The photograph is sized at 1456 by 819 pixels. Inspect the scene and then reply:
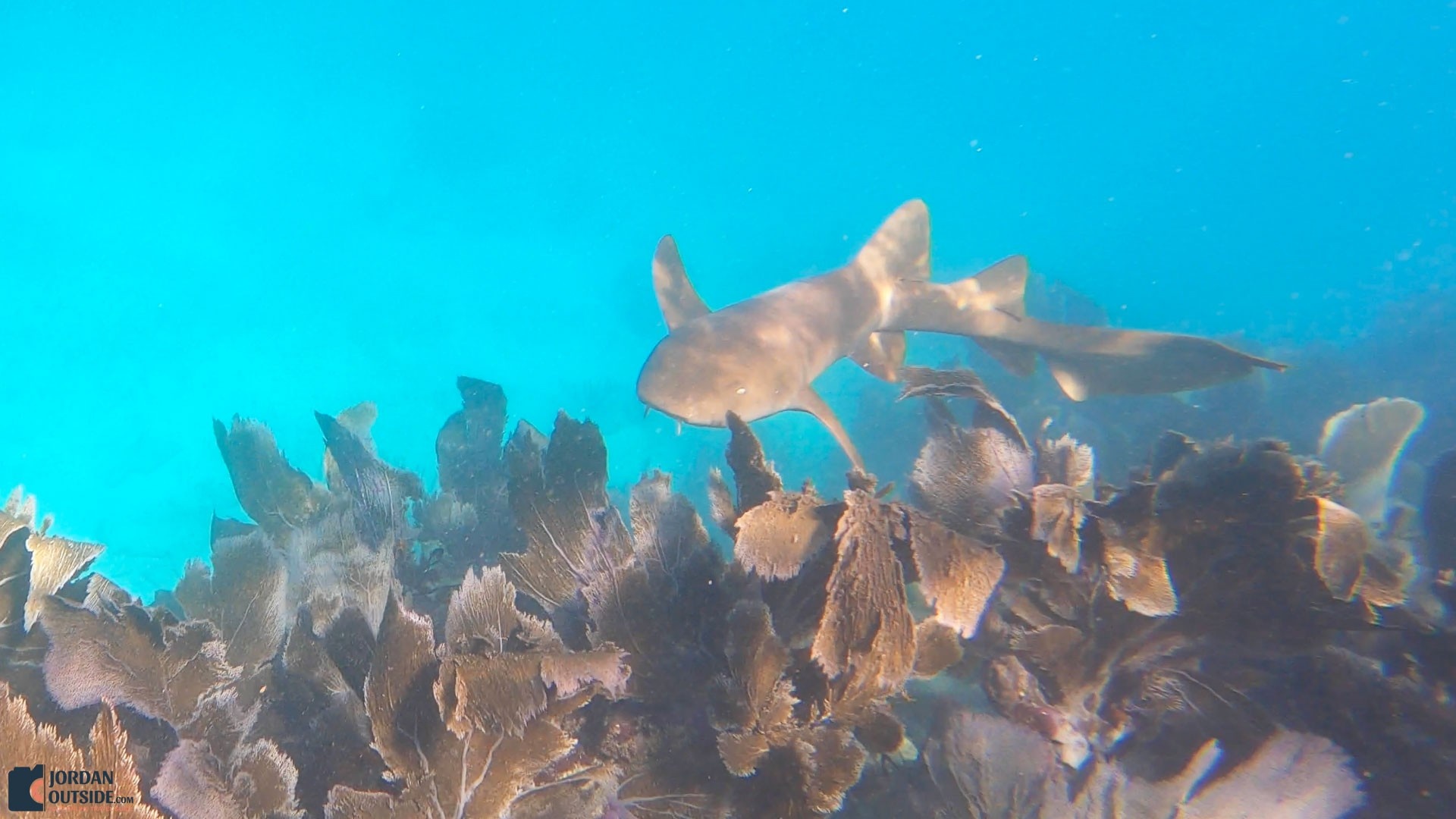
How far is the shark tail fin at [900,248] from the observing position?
700 centimetres

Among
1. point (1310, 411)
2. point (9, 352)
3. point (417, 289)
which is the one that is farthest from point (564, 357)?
point (1310, 411)

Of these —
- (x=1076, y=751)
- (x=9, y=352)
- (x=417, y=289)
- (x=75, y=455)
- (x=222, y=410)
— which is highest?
(x=417, y=289)

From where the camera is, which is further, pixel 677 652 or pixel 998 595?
pixel 998 595

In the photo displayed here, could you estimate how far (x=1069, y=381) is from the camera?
5.66 m

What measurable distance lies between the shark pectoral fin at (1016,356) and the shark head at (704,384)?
2.89 m

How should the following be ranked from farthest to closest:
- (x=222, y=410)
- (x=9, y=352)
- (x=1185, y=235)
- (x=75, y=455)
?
(x=1185, y=235), (x=9, y=352), (x=222, y=410), (x=75, y=455)

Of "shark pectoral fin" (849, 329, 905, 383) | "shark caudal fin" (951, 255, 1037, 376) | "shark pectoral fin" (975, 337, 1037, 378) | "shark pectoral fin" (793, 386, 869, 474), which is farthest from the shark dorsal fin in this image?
"shark pectoral fin" (975, 337, 1037, 378)

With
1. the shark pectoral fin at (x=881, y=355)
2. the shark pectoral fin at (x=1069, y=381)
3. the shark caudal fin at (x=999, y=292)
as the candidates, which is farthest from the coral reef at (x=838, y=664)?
the shark caudal fin at (x=999, y=292)

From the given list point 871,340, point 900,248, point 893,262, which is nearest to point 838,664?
point 871,340

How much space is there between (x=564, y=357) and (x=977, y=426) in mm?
56063

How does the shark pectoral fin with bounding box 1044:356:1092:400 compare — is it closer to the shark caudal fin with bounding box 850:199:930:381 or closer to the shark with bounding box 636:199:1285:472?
the shark with bounding box 636:199:1285:472

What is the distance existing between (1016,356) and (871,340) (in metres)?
1.47

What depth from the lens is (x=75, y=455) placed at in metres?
38.6

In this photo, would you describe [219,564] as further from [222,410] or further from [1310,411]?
[222,410]
